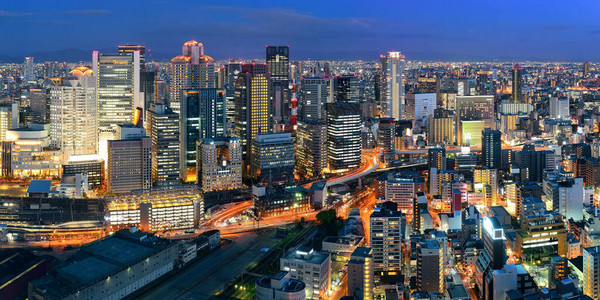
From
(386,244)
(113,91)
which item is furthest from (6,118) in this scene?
(386,244)

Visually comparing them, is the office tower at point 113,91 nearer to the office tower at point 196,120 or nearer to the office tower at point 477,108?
the office tower at point 196,120

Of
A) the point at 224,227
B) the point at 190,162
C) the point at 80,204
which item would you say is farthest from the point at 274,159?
the point at 80,204

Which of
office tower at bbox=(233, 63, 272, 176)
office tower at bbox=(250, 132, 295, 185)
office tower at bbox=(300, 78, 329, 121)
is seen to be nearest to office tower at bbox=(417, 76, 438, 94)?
office tower at bbox=(300, 78, 329, 121)

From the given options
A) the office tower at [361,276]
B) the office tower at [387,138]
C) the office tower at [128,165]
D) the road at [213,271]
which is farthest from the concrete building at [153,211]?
the office tower at [387,138]

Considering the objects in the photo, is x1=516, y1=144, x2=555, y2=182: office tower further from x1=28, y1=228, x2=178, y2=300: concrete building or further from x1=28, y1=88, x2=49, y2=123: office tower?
x1=28, y1=88, x2=49, y2=123: office tower

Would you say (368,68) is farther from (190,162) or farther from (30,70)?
(190,162)
